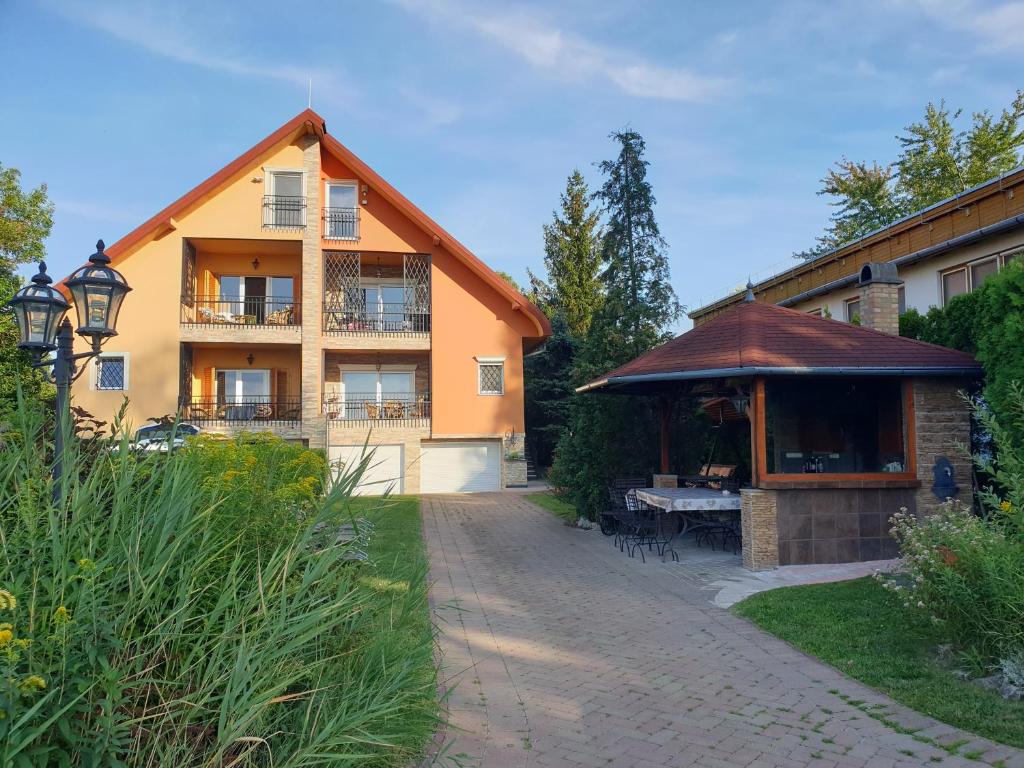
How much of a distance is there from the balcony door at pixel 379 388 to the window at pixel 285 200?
542cm

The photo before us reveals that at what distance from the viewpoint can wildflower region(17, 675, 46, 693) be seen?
7.08 ft

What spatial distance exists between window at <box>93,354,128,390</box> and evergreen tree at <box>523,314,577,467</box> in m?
15.4

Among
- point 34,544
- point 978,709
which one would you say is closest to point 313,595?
point 34,544

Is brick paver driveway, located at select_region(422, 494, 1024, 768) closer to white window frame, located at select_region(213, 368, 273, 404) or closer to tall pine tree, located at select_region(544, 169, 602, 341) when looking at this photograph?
white window frame, located at select_region(213, 368, 273, 404)

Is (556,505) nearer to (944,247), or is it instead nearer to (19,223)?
(944,247)

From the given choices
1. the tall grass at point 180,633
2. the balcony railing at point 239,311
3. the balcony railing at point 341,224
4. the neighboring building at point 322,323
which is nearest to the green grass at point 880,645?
the tall grass at point 180,633

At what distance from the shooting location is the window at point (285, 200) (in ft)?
73.9

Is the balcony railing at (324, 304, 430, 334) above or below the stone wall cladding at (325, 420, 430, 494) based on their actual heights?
above

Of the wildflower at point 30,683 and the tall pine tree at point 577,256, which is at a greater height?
the tall pine tree at point 577,256

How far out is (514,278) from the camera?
48906mm

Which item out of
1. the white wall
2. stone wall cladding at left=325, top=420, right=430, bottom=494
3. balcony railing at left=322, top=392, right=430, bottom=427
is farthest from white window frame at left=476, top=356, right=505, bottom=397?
the white wall

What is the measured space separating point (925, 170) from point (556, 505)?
20.5m

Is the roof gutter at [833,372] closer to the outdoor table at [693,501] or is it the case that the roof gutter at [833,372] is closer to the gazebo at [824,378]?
the gazebo at [824,378]

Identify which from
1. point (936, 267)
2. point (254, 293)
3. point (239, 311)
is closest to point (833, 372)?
point (936, 267)
